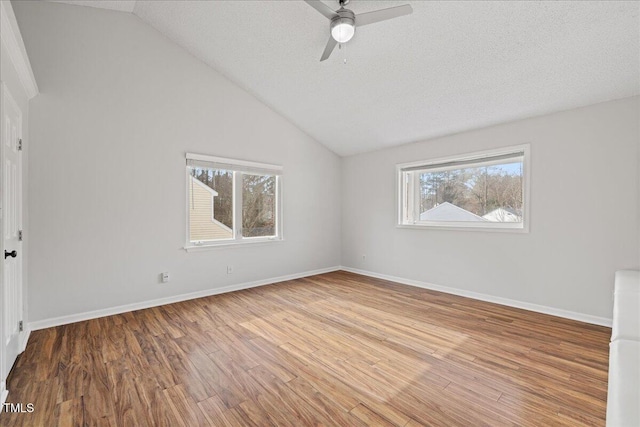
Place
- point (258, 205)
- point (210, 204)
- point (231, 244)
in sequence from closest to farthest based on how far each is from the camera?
1. point (210, 204)
2. point (231, 244)
3. point (258, 205)

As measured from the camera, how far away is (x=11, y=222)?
230 cm

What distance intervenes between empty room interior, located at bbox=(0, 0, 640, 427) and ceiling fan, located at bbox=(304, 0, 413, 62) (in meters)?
0.02

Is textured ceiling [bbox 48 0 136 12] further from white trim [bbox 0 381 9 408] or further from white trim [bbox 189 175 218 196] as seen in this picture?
white trim [bbox 0 381 9 408]

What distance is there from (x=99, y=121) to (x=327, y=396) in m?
3.64

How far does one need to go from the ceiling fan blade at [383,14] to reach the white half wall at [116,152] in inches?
101

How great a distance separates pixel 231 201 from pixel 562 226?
4.20 metres

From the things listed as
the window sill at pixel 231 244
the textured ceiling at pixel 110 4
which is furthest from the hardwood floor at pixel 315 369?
the textured ceiling at pixel 110 4

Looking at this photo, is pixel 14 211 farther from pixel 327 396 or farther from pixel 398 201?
pixel 398 201

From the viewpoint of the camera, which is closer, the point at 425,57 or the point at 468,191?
the point at 425,57

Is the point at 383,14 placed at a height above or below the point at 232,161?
above

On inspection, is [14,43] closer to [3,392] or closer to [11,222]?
[11,222]

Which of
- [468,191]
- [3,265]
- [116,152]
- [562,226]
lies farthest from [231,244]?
[562,226]

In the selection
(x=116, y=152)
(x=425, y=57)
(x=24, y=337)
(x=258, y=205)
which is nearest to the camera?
(x=24, y=337)

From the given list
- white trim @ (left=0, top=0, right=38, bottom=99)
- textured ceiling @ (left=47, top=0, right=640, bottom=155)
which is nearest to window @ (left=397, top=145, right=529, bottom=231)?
textured ceiling @ (left=47, top=0, right=640, bottom=155)
